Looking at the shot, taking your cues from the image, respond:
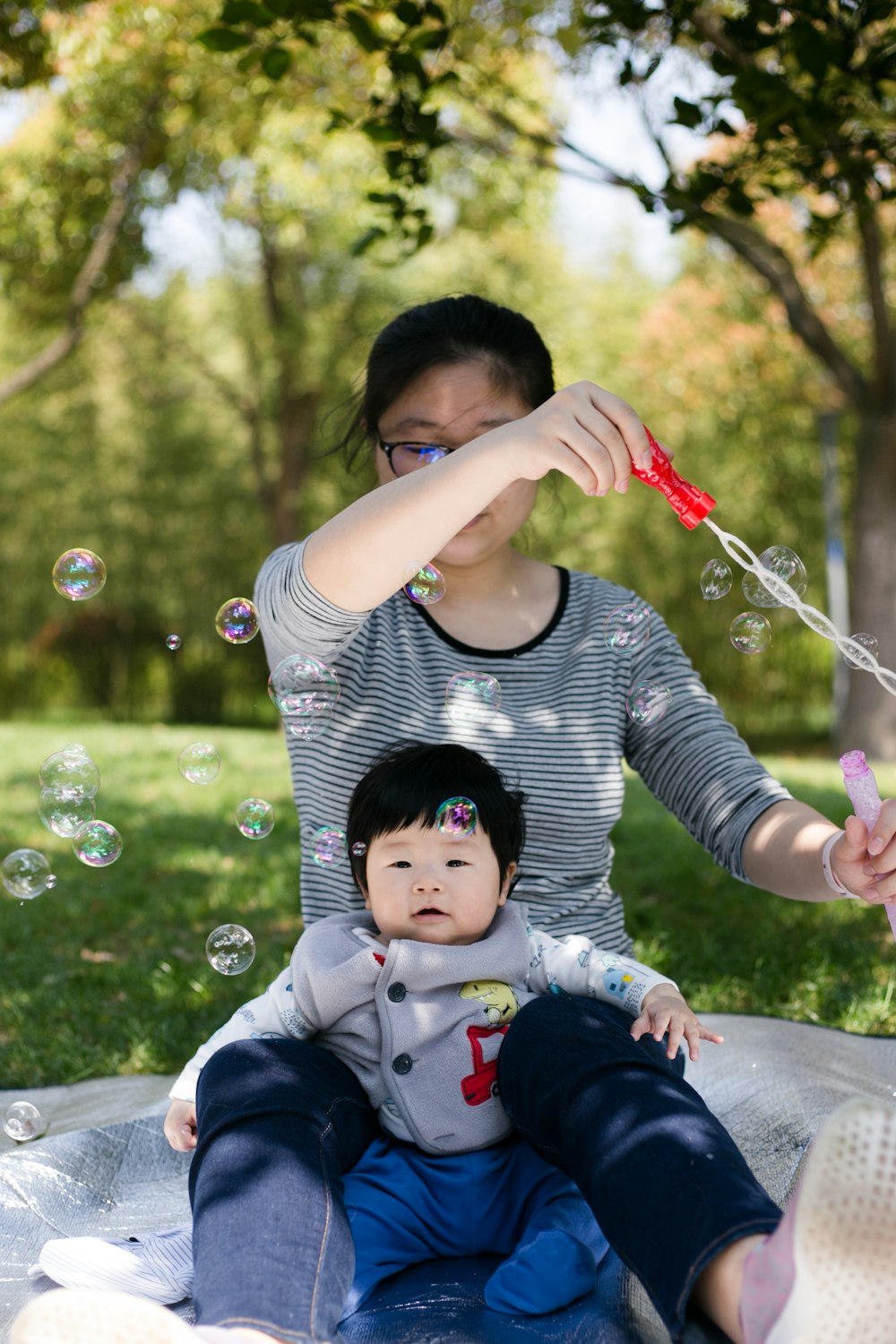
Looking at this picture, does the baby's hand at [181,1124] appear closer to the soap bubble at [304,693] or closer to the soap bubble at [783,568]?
the soap bubble at [304,693]

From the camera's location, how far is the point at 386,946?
177cm

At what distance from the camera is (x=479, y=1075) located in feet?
5.48

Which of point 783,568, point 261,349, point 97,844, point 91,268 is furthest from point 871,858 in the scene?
point 261,349

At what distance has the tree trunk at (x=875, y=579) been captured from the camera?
28.3ft

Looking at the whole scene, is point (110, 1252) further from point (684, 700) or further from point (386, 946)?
point (684, 700)

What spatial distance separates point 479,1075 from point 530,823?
0.47 m

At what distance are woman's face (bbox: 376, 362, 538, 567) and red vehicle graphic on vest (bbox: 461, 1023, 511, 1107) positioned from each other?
787mm

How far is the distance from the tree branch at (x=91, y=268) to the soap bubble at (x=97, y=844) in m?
9.08

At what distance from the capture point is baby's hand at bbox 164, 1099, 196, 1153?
1685mm

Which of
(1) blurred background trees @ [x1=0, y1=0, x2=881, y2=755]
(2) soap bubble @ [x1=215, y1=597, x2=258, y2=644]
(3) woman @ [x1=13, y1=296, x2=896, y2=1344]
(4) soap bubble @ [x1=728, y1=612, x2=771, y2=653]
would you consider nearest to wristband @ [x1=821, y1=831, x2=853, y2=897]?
(3) woman @ [x1=13, y1=296, x2=896, y2=1344]

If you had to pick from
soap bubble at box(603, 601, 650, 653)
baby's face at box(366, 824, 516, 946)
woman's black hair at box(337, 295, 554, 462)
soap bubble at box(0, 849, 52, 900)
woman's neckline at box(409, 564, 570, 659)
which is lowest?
soap bubble at box(0, 849, 52, 900)

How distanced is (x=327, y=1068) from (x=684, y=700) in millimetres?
888

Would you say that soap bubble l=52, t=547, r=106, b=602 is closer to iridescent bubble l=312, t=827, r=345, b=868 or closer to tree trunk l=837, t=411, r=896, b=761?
iridescent bubble l=312, t=827, r=345, b=868

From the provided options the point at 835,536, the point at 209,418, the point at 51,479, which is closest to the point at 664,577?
the point at 835,536
